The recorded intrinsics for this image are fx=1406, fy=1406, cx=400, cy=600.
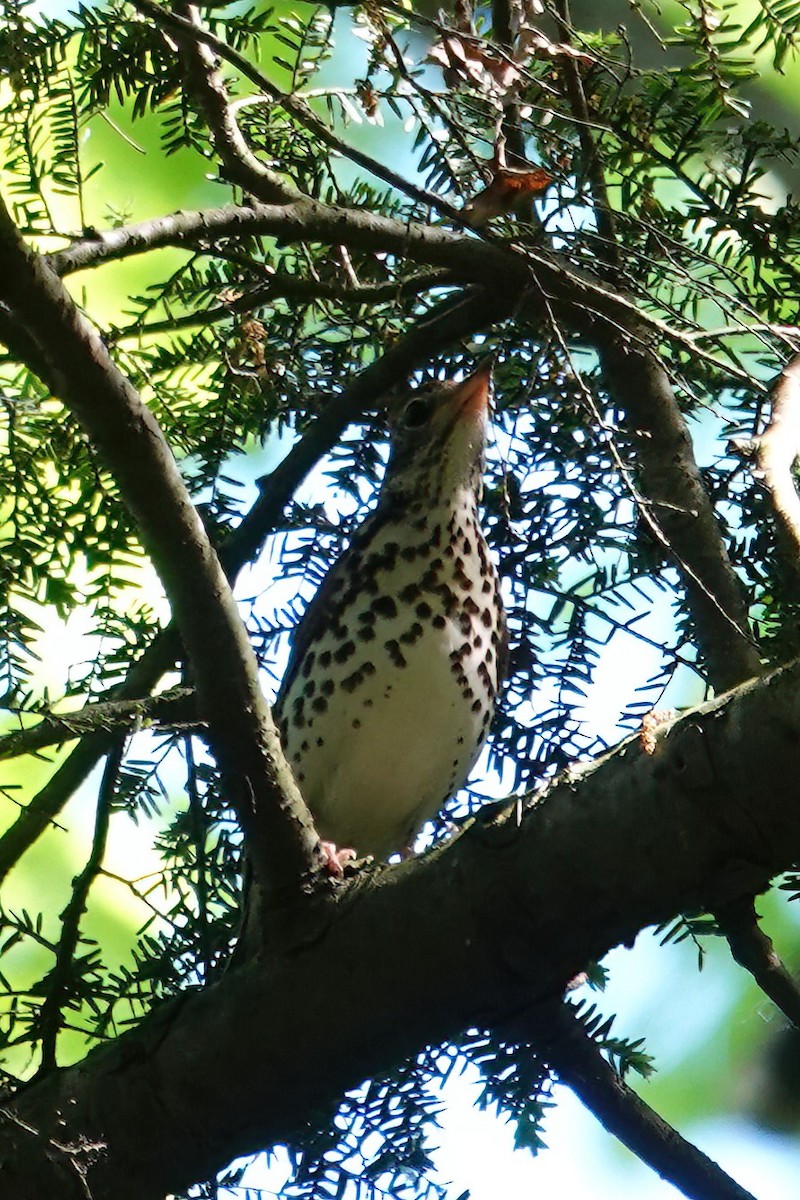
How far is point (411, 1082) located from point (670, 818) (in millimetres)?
777

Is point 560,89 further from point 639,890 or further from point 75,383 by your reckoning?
point 639,890

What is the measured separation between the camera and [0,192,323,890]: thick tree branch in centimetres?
118

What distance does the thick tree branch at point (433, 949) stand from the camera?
120cm

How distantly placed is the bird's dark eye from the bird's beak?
0.27 ft

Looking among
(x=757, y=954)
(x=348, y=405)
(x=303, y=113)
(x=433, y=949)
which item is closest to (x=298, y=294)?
(x=348, y=405)

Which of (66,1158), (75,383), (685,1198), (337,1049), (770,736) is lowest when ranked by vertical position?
(685,1198)

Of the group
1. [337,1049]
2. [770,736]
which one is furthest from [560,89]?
[337,1049]

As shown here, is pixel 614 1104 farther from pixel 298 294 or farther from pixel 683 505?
pixel 298 294

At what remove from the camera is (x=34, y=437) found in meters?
1.81

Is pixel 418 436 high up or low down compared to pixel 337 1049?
up

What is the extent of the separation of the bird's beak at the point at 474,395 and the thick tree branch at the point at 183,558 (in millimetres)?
781

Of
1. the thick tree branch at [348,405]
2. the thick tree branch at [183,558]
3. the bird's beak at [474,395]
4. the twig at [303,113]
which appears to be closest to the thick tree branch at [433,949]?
the thick tree branch at [183,558]

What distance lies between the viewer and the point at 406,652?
215 centimetres

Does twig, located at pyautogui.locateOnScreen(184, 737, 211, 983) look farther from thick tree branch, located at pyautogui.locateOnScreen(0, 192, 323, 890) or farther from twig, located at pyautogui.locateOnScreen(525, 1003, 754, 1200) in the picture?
twig, located at pyautogui.locateOnScreen(525, 1003, 754, 1200)
